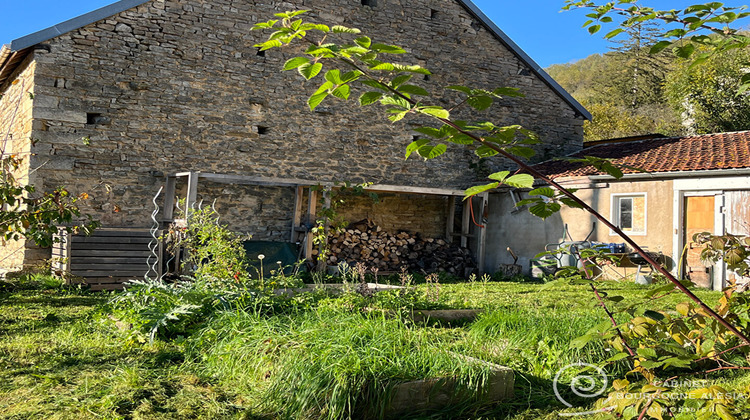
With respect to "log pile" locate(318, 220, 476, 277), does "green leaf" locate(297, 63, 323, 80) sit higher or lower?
higher

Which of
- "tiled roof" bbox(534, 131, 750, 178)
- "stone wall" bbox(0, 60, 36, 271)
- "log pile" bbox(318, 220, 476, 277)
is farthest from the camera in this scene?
"log pile" bbox(318, 220, 476, 277)

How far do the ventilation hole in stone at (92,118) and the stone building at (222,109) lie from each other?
0.08ft

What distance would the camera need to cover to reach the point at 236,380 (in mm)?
3953

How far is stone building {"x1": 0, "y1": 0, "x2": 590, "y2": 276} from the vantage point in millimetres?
10281

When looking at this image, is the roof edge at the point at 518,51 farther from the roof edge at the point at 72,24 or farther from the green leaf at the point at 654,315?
the green leaf at the point at 654,315

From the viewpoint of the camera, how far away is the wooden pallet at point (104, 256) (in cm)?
895

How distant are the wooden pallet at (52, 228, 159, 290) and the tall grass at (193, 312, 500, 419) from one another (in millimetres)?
5204

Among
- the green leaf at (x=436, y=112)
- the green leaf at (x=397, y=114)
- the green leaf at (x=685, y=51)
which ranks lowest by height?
the green leaf at (x=436, y=112)

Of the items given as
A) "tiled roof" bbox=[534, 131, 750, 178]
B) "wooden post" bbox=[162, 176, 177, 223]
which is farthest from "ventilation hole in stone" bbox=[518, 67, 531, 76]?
Answer: "wooden post" bbox=[162, 176, 177, 223]

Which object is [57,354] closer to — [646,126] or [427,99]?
[427,99]

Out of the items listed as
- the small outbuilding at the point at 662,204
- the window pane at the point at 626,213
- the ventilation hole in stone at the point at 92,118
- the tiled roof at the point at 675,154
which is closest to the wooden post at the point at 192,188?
the ventilation hole in stone at the point at 92,118

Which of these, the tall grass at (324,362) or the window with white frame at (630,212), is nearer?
the tall grass at (324,362)

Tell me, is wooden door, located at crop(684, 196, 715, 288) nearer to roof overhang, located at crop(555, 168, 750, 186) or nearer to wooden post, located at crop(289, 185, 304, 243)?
roof overhang, located at crop(555, 168, 750, 186)

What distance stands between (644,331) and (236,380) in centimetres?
279
